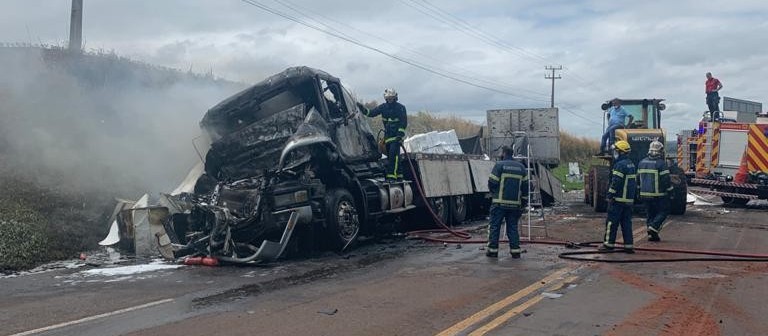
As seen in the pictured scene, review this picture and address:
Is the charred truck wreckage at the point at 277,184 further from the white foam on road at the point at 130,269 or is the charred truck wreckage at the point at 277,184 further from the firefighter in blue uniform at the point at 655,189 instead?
the firefighter in blue uniform at the point at 655,189

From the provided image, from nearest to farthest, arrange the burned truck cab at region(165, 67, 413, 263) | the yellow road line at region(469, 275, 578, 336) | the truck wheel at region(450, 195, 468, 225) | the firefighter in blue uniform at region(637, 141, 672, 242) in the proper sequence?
the yellow road line at region(469, 275, 578, 336) < the burned truck cab at region(165, 67, 413, 263) < the firefighter in blue uniform at region(637, 141, 672, 242) < the truck wheel at region(450, 195, 468, 225)

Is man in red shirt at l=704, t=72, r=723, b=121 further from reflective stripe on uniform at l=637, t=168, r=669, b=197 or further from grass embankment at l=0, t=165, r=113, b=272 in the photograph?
grass embankment at l=0, t=165, r=113, b=272

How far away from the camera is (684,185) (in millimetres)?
16328

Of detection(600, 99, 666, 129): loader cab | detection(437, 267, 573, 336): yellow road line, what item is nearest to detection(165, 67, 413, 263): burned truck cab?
detection(437, 267, 573, 336): yellow road line

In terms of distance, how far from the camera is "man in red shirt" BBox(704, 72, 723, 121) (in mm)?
20219

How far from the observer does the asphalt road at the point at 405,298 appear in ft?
19.1

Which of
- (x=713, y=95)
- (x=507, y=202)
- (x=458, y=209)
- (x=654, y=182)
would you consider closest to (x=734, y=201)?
(x=713, y=95)

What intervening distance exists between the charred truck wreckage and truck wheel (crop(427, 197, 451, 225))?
5.73ft

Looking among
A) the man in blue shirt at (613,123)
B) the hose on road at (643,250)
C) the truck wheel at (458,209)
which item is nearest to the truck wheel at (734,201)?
the man in blue shirt at (613,123)

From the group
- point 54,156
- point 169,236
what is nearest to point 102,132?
point 54,156

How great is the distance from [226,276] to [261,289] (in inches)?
46.4

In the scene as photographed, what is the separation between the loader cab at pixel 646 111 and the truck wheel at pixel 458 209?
4602 millimetres

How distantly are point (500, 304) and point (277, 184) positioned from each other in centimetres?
432

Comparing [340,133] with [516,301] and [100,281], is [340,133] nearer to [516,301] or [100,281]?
[100,281]
